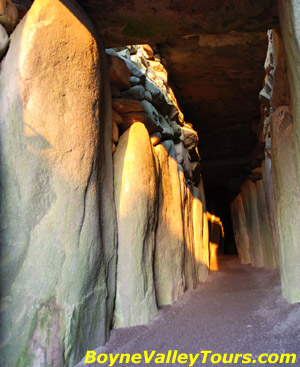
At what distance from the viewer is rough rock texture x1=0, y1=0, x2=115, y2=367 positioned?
2229mm

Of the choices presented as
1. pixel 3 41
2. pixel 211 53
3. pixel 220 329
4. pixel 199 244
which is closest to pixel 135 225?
pixel 220 329

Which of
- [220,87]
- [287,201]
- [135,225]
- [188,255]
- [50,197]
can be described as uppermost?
[220,87]

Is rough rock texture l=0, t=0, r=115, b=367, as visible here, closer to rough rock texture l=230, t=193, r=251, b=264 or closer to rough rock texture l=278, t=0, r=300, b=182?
rough rock texture l=278, t=0, r=300, b=182

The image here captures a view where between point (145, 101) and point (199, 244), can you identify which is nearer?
point (145, 101)

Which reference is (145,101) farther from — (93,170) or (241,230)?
(241,230)

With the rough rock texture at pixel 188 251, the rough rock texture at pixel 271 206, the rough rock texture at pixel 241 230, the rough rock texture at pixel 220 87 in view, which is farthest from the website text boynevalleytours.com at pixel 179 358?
the rough rock texture at pixel 241 230

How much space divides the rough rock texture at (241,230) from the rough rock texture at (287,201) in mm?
5426

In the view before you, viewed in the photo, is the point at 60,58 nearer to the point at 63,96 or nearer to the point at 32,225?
the point at 63,96

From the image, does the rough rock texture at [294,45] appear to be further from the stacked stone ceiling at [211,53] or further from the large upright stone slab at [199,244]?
the large upright stone slab at [199,244]

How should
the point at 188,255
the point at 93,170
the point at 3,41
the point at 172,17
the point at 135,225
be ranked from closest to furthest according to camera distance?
the point at 3,41, the point at 93,170, the point at 172,17, the point at 135,225, the point at 188,255

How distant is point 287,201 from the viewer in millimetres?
3371

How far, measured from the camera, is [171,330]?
9.48 ft

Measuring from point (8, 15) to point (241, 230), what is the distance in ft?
26.0

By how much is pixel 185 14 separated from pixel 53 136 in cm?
156
